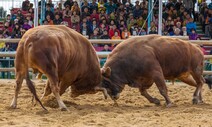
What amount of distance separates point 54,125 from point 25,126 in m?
0.41

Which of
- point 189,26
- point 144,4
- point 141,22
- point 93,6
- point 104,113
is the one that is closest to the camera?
point 104,113

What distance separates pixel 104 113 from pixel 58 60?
45.2 inches

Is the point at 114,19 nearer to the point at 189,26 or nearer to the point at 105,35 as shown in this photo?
the point at 105,35

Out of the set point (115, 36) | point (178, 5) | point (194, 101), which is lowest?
point (194, 101)

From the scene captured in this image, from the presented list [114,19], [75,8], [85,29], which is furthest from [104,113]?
[75,8]

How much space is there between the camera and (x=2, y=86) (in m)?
12.2

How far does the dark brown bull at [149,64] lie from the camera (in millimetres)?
9344

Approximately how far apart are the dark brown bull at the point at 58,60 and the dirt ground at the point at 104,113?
1.11ft

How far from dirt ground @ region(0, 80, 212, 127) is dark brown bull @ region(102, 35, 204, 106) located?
1.30ft

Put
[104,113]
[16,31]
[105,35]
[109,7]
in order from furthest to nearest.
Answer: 1. [109,7]
2. [16,31]
3. [105,35]
4. [104,113]

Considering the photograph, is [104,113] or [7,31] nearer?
[104,113]

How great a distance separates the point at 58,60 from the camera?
26.7 feet

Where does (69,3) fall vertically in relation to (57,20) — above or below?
above

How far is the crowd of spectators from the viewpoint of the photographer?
17438 millimetres
